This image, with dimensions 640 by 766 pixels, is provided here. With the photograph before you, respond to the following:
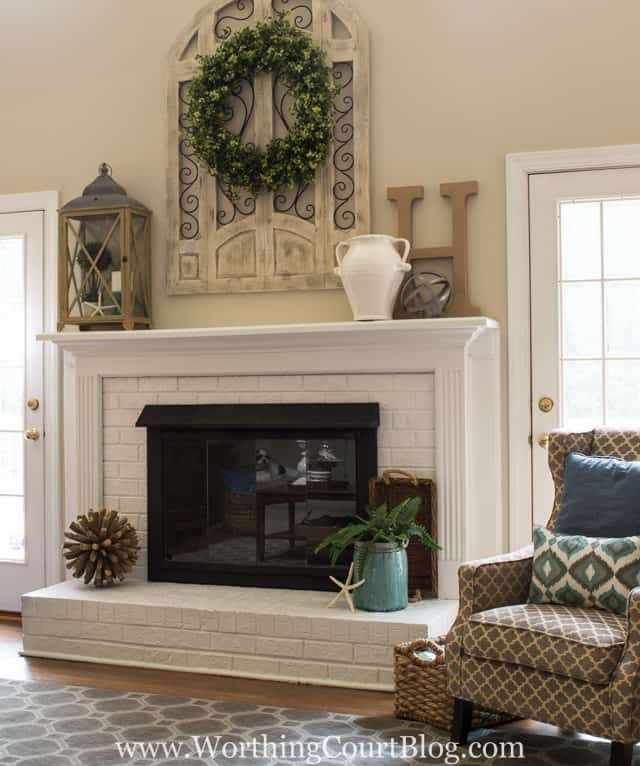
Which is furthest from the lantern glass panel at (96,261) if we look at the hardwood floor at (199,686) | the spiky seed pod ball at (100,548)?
the hardwood floor at (199,686)

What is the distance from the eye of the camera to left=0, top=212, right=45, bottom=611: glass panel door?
4832 mm

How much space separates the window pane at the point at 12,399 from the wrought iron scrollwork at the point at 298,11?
7.00ft

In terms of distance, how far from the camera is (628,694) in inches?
102

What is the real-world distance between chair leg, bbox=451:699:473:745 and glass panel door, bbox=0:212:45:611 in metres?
2.51

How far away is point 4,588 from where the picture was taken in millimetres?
4914

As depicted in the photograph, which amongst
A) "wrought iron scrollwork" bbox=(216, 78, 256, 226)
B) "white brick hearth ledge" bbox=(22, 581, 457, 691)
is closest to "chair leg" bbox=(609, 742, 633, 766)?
"white brick hearth ledge" bbox=(22, 581, 457, 691)

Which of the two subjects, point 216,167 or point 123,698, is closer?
point 123,698

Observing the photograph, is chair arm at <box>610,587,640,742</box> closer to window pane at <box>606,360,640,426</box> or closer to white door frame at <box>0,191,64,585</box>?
window pane at <box>606,360,640,426</box>

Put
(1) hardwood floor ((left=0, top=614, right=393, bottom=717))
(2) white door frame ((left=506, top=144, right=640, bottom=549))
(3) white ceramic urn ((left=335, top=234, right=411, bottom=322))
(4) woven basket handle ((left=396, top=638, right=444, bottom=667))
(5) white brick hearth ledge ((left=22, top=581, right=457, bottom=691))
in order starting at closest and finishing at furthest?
(4) woven basket handle ((left=396, top=638, right=444, bottom=667))
(1) hardwood floor ((left=0, top=614, right=393, bottom=717))
(5) white brick hearth ledge ((left=22, top=581, right=457, bottom=691))
(3) white ceramic urn ((left=335, top=234, right=411, bottom=322))
(2) white door frame ((left=506, top=144, right=640, bottom=549))

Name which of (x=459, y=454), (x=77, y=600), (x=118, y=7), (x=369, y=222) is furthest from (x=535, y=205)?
(x=77, y=600)

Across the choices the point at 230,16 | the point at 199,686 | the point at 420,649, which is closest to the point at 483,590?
the point at 420,649

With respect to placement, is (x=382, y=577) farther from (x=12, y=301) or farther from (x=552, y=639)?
(x=12, y=301)

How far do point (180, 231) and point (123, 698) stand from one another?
2.10 m

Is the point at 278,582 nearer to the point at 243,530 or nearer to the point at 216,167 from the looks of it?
the point at 243,530
